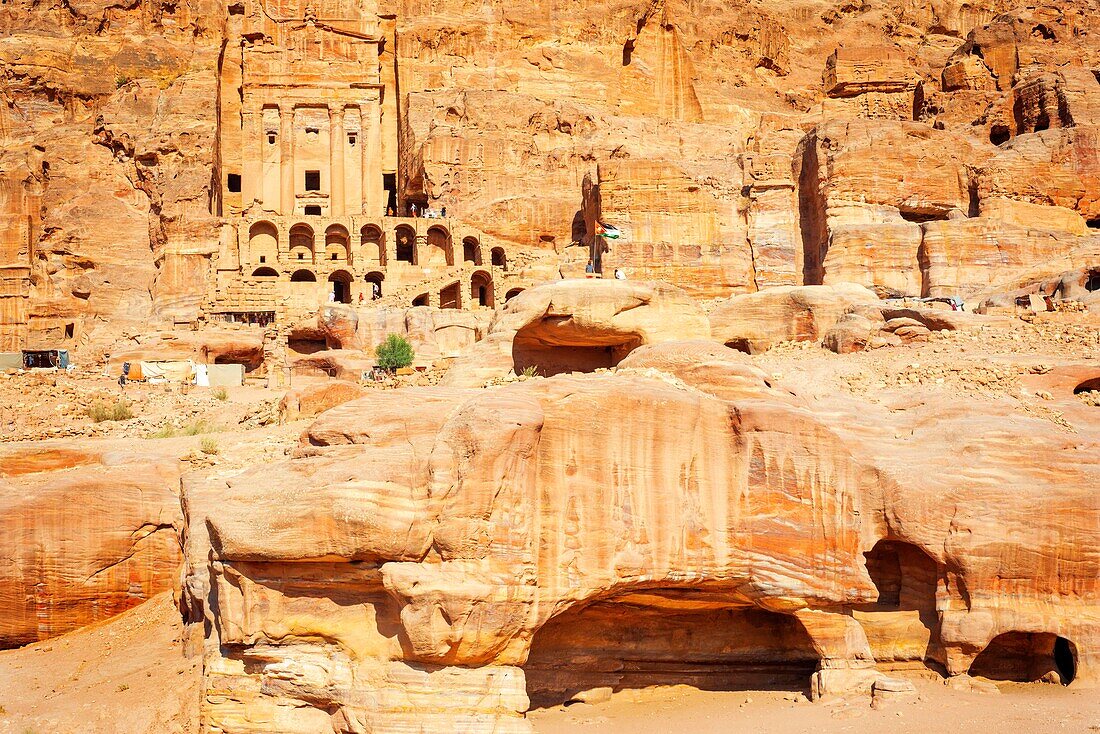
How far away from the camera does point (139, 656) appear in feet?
59.3

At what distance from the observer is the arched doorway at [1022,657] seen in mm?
17750

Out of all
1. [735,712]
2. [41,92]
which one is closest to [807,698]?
[735,712]

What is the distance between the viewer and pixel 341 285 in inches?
2004

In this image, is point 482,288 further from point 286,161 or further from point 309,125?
point 309,125

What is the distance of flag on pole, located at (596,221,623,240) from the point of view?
41719mm

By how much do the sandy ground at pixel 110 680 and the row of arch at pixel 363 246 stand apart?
3146 centimetres

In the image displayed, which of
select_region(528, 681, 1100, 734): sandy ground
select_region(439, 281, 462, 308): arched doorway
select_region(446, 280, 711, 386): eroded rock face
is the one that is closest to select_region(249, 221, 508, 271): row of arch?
select_region(439, 281, 462, 308): arched doorway

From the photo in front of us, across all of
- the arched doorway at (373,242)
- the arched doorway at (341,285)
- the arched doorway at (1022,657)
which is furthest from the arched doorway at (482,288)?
the arched doorway at (1022,657)

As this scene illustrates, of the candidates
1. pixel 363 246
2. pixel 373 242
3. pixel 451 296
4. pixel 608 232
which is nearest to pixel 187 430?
pixel 608 232

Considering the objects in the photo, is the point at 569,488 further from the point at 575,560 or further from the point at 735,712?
the point at 735,712

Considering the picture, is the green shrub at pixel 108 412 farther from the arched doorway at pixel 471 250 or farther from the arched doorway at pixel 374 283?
the arched doorway at pixel 471 250

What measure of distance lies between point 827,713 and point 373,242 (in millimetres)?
38491

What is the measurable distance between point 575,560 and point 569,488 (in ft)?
3.30

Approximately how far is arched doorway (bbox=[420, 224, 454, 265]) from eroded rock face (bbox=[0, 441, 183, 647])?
30370 millimetres
